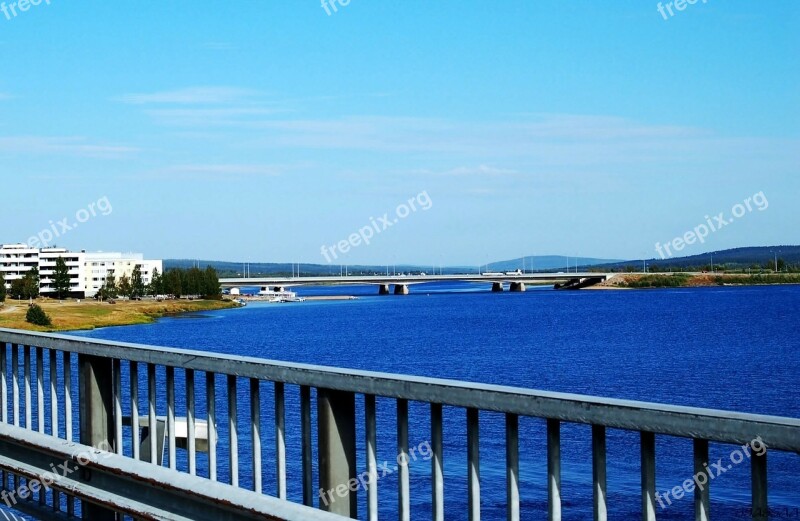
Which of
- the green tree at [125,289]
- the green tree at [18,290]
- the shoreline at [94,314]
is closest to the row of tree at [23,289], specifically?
the green tree at [18,290]

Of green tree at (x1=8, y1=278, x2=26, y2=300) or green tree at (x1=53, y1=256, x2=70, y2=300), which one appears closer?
green tree at (x1=8, y1=278, x2=26, y2=300)

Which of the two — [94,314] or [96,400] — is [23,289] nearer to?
[94,314]

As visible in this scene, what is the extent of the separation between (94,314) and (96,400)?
Answer: 138 m

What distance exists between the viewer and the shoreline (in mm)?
118062

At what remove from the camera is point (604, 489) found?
402 cm

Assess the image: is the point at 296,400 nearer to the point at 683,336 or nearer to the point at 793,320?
the point at 683,336

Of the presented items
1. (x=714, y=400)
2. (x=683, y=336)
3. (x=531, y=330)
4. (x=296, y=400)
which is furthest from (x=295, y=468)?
(x=531, y=330)

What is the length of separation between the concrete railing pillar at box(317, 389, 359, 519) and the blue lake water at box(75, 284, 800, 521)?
681cm

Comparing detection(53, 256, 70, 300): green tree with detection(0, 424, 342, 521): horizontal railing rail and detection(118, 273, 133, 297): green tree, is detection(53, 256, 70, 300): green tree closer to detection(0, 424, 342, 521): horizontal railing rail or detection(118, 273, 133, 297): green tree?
detection(118, 273, 133, 297): green tree

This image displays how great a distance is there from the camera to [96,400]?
693 cm

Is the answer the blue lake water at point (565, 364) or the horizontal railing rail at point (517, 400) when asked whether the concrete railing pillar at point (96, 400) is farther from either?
the blue lake water at point (565, 364)

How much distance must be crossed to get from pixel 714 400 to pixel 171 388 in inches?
1912

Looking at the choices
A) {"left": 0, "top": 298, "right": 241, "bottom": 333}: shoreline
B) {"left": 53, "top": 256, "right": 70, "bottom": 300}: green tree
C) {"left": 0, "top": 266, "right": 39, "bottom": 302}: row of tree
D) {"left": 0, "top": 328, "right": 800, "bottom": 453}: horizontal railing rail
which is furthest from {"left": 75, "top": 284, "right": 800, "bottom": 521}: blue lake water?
{"left": 53, "top": 256, "right": 70, "bottom": 300}: green tree

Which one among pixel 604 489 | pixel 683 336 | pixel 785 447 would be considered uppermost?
pixel 785 447
